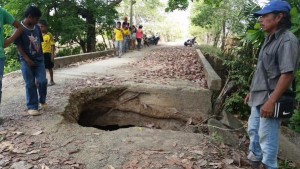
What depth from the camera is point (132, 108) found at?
6746 mm

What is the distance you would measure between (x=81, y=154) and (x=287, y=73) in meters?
2.54

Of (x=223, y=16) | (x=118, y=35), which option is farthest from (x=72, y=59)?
(x=223, y=16)

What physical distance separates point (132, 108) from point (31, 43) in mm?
2752

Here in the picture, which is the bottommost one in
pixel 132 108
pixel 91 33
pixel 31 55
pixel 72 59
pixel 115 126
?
pixel 115 126

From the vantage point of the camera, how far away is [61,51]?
1680 centimetres

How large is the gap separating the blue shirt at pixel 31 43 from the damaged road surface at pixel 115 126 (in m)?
0.98

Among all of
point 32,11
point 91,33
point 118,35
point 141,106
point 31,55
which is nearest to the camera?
point 32,11

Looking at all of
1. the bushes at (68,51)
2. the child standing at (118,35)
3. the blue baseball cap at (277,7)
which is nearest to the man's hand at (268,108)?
the blue baseball cap at (277,7)

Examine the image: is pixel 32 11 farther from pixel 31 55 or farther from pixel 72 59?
pixel 72 59

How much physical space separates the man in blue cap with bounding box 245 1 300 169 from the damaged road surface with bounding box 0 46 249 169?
0.77 metres

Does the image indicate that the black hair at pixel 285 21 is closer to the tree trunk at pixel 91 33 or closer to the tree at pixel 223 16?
the tree at pixel 223 16

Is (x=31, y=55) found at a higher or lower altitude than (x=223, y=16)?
lower

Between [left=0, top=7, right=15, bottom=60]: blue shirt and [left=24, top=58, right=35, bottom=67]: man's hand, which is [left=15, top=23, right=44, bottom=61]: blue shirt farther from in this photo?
[left=0, top=7, right=15, bottom=60]: blue shirt

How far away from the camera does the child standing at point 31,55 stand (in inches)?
185
